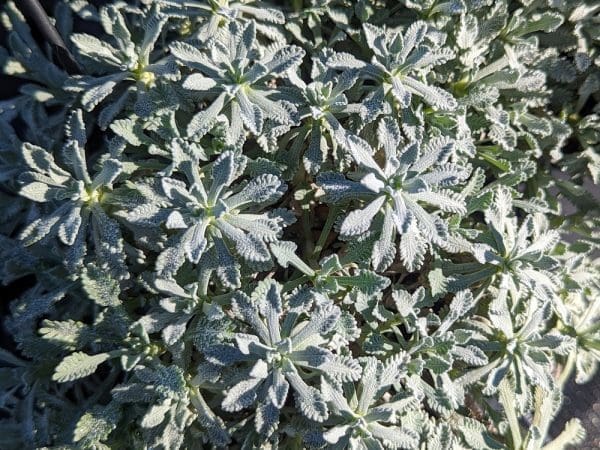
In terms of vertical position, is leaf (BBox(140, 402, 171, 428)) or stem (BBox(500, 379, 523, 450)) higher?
stem (BBox(500, 379, 523, 450))

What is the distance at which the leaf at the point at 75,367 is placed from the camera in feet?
4.42

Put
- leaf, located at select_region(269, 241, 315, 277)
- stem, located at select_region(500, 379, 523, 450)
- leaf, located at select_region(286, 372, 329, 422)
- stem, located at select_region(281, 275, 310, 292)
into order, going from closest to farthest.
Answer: leaf, located at select_region(286, 372, 329, 422), leaf, located at select_region(269, 241, 315, 277), stem, located at select_region(281, 275, 310, 292), stem, located at select_region(500, 379, 523, 450)

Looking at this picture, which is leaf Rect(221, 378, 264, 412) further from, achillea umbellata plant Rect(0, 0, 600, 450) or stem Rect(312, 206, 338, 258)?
stem Rect(312, 206, 338, 258)

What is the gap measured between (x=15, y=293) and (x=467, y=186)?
5.13 ft

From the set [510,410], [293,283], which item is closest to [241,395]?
[293,283]

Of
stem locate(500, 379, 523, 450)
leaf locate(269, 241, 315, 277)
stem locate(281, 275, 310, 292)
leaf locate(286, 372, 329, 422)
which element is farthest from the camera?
stem locate(500, 379, 523, 450)

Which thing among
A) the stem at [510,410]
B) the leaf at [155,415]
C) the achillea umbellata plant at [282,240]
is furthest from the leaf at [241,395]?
the stem at [510,410]

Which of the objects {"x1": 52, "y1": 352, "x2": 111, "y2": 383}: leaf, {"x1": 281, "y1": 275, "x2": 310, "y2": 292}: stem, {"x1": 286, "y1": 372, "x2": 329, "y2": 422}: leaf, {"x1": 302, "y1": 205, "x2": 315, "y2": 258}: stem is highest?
{"x1": 302, "y1": 205, "x2": 315, "y2": 258}: stem

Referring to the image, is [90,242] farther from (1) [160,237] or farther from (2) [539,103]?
(2) [539,103]

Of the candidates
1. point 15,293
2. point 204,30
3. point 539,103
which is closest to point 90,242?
point 15,293

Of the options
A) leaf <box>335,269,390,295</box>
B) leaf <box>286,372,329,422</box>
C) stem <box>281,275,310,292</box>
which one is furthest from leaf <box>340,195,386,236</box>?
leaf <box>286,372,329,422</box>

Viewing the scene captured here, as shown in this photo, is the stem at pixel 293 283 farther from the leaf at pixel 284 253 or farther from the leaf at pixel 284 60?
the leaf at pixel 284 60

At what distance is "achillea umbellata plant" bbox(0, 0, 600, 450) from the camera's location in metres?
1.36

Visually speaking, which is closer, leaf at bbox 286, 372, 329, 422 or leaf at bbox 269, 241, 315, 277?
leaf at bbox 286, 372, 329, 422
